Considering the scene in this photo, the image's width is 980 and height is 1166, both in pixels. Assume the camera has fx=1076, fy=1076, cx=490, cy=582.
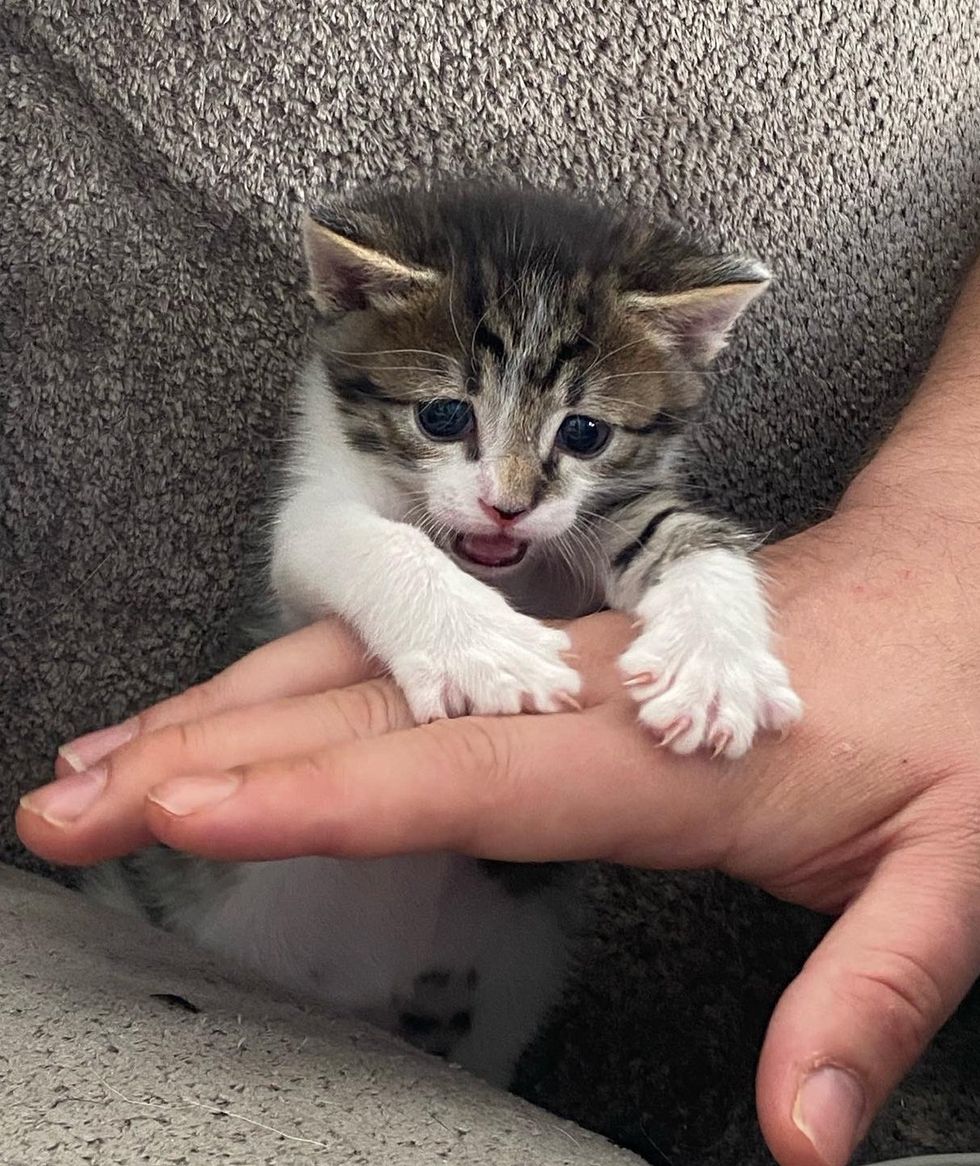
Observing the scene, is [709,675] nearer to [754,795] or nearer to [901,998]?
[754,795]

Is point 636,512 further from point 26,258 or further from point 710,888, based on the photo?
point 26,258

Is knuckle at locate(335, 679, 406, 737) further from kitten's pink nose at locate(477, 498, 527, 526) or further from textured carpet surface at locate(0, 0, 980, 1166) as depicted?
textured carpet surface at locate(0, 0, 980, 1166)

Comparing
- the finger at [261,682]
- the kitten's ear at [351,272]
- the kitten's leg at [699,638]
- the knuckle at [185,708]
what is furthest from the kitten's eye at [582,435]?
the knuckle at [185,708]

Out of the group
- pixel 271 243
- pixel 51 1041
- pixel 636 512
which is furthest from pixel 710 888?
pixel 271 243

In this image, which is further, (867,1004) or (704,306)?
(704,306)

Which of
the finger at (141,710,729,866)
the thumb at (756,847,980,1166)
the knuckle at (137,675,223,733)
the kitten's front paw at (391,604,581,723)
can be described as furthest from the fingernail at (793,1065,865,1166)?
the knuckle at (137,675,223,733)

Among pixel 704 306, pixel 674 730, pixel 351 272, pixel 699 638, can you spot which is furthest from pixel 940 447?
pixel 351 272

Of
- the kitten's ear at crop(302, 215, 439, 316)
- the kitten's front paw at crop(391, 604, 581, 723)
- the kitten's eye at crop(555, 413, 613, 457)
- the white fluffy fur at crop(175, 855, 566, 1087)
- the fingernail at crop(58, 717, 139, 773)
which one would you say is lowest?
the white fluffy fur at crop(175, 855, 566, 1087)
